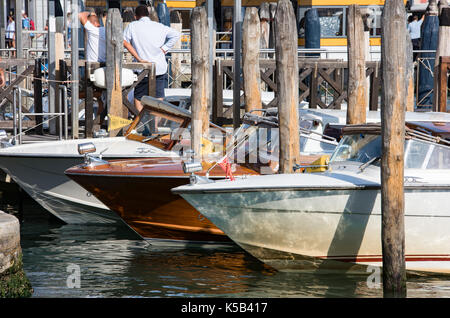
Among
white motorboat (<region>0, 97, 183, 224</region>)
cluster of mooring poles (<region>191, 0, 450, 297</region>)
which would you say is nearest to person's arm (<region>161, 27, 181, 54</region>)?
cluster of mooring poles (<region>191, 0, 450, 297</region>)

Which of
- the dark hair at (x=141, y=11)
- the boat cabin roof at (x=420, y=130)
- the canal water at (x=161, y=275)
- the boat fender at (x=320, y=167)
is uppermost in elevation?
the dark hair at (x=141, y=11)

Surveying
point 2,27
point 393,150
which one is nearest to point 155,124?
point 393,150

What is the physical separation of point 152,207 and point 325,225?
285 centimetres

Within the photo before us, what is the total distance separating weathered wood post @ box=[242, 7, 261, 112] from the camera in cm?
1292

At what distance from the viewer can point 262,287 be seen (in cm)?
926

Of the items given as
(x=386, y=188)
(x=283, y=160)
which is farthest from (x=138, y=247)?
(x=386, y=188)

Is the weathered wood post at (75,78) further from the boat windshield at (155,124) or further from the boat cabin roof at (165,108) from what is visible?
the boat cabin roof at (165,108)

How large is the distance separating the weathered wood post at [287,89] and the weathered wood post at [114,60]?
4.60m

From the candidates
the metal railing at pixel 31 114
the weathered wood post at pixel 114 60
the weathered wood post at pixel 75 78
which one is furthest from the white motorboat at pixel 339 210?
the weathered wood post at pixel 75 78

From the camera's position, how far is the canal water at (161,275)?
9031mm

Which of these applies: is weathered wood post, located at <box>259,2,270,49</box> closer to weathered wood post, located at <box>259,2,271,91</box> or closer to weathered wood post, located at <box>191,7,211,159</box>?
weathered wood post, located at <box>259,2,271,91</box>

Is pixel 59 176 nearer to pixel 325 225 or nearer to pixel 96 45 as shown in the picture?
pixel 96 45

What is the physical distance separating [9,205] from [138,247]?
455cm
